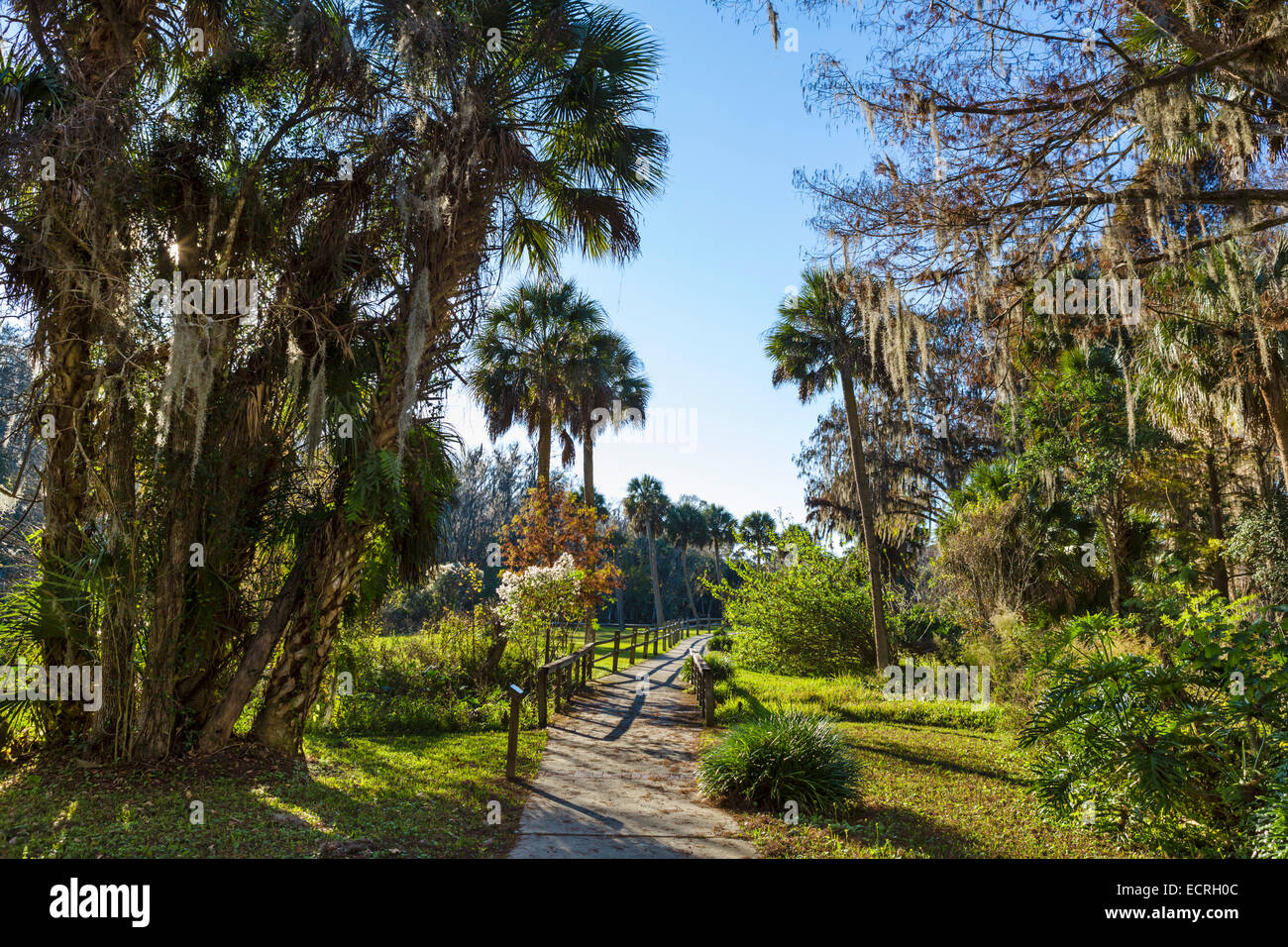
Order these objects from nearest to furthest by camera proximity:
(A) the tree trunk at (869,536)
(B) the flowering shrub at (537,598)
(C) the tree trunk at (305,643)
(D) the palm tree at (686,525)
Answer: (C) the tree trunk at (305,643), (B) the flowering shrub at (537,598), (A) the tree trunk at (869,536), (D) the palm tree at (686,525)

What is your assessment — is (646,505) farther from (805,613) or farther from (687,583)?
(805,613)

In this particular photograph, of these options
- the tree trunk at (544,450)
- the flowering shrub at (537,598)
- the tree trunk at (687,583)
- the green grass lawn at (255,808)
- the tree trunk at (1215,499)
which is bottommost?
the tree trunk at (687,583)

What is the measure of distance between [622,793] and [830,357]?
45.5 ft

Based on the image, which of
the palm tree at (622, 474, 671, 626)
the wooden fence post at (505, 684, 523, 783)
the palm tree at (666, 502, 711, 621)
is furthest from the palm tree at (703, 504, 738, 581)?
the wooden fence post at (505, 684, 523, 783)

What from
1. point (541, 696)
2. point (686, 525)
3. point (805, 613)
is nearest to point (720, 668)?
point (805, 613)

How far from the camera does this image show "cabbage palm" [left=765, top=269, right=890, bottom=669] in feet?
55.6

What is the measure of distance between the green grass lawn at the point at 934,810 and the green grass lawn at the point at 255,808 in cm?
249

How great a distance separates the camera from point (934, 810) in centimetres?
671

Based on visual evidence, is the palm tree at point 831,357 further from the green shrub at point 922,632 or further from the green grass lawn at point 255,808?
the green grass lawn at point 255,808

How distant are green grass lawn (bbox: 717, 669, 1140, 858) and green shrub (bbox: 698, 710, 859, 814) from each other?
0.24 m

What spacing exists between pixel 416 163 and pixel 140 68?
307 centimetres

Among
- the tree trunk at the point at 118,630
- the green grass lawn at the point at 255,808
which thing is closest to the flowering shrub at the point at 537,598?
the green grass lawn at the point at 255,808

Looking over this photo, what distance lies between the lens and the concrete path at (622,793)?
17.5 ft

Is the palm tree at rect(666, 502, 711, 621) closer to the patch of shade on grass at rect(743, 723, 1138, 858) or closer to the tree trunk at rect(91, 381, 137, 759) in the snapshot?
the patch of shade on grass at rect(743, 723, 1138, 858)
